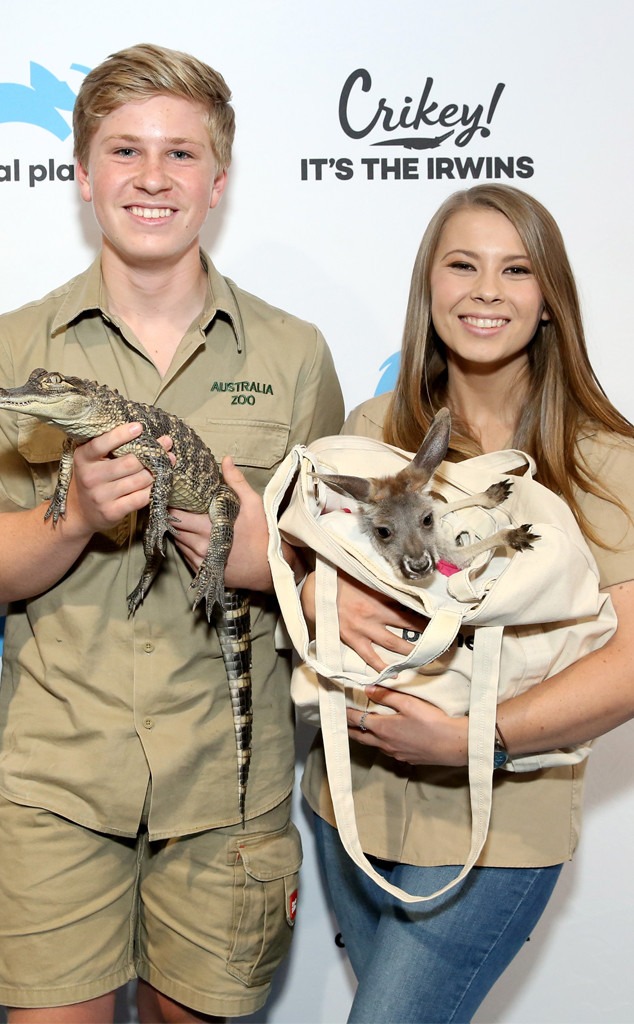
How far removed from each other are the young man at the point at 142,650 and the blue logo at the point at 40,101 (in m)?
0.76

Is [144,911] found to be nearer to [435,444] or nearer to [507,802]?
[507,802]

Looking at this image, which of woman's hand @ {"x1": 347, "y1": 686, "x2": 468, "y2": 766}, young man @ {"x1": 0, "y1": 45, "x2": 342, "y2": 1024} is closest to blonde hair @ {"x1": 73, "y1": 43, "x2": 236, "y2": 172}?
young man @ {"x1": 0, "y1": 45, "x2": 342, "y2": 1024}

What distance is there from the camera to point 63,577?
103 inches

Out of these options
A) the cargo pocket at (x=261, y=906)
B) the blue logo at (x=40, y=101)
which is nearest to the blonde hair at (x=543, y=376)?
the cargo pocket at (x=261, y=906)

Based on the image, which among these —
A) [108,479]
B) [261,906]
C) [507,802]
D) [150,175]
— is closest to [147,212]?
[150,175]

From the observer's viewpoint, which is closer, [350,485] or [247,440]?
[350,485]

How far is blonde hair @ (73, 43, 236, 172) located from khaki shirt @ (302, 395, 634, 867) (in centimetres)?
141

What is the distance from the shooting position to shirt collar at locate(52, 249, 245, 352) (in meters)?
2.63

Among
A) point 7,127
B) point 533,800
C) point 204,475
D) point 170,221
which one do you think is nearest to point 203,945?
point 533,800

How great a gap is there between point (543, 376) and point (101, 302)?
49.4 inches

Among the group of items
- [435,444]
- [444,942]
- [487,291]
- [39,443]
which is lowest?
[444,942]

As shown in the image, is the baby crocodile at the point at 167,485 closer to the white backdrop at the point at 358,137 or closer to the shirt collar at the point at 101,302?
the shirt collar at the point at 101,302

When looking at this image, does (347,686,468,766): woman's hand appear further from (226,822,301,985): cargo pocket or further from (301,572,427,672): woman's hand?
(226,822,301,985): cargo pocket

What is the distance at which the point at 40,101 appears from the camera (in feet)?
10.8
